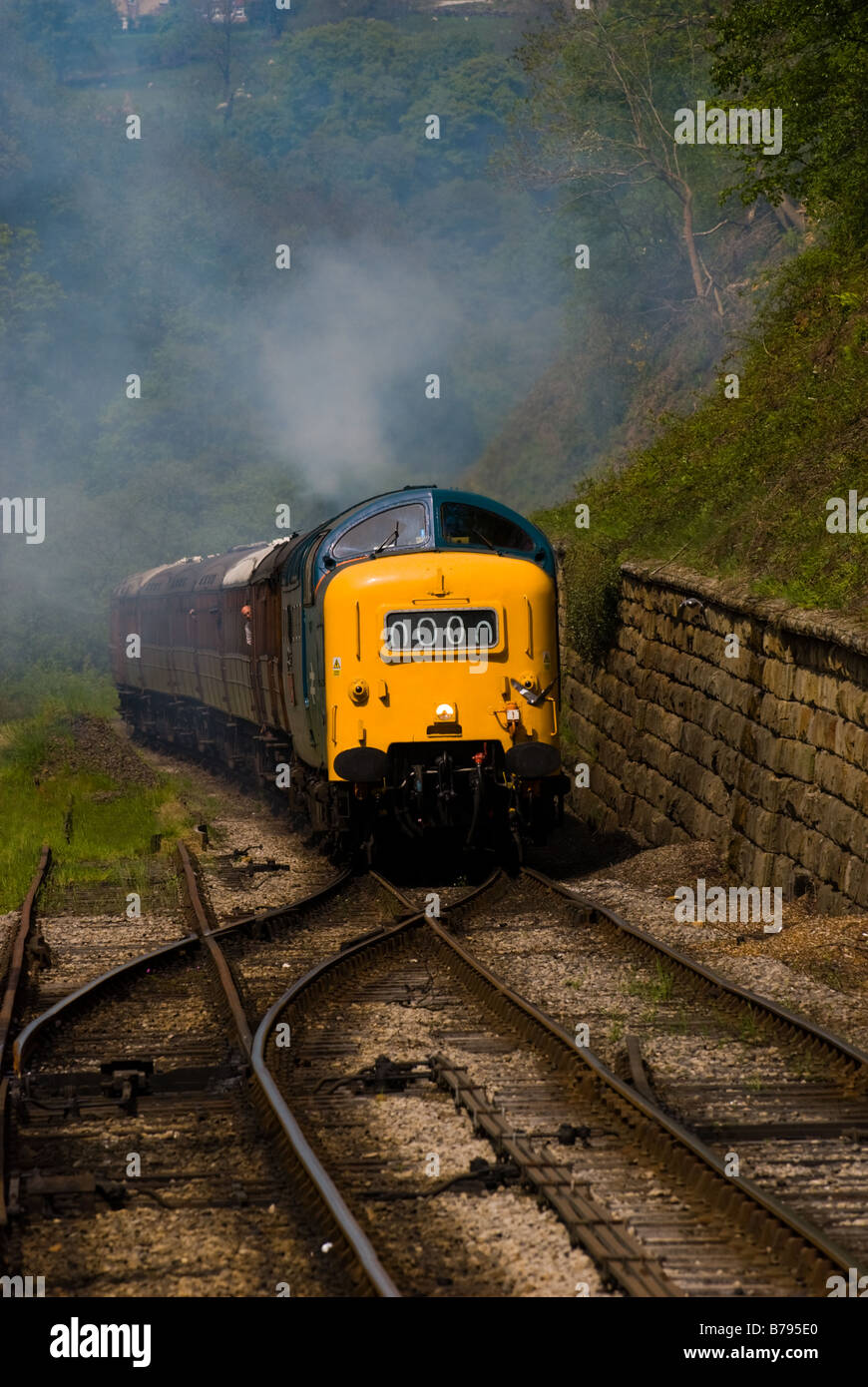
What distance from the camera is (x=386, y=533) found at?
49.2 ft

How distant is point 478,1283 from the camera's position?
18.0 feet

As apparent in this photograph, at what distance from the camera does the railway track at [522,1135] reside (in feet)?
18.5

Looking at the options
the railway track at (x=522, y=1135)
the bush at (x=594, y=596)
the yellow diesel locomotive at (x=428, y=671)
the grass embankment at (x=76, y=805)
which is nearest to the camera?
the railway track at (x=522, y=1135)

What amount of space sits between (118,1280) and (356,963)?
18.5 ft

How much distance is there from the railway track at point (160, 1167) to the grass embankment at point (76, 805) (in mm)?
5685

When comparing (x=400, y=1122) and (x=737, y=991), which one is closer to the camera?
(x=400, y=1122)

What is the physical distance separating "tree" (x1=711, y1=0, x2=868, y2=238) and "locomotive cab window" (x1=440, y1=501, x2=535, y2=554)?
244 inches

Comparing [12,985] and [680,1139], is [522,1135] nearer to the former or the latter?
[680,1139]

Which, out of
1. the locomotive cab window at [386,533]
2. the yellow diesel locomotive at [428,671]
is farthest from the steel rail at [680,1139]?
the locomotive cab window at [386,533]

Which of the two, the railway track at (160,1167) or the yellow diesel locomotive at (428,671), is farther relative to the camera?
the yellow diesel locomotive at (428,671)

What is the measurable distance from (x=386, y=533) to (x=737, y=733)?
12.6 feet

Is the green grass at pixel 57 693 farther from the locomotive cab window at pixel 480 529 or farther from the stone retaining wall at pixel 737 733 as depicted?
the locomotive cab window at pixel 480 529

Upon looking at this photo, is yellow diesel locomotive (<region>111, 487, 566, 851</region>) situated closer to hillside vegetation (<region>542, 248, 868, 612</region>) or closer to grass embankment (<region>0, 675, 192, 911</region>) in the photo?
hillside vegetation (<region>542, 248, 868, 612</region>)

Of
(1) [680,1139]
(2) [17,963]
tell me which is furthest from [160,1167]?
(2) [17,963]
